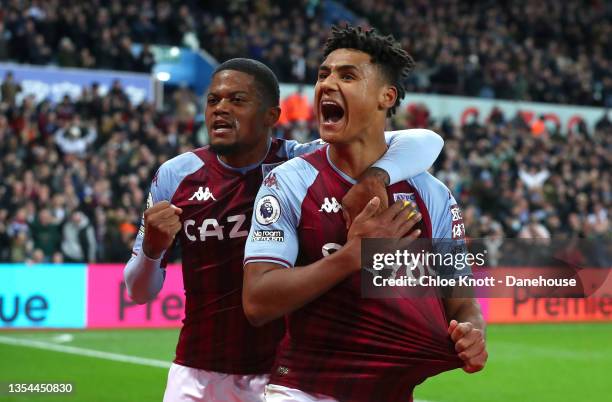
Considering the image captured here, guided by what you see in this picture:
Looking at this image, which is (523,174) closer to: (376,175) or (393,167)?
(393,167)

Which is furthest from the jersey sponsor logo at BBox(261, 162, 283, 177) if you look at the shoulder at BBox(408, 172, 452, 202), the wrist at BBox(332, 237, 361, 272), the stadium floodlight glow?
the stadium floodlight glow

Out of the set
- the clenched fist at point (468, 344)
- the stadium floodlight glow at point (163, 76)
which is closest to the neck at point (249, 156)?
the clenched fist at point (468, 344)

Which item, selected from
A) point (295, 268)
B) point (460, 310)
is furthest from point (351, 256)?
point (460, 310)

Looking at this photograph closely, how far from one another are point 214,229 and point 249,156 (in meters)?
0.40

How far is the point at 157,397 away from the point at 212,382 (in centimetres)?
570

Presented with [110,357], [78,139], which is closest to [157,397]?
[110,357]

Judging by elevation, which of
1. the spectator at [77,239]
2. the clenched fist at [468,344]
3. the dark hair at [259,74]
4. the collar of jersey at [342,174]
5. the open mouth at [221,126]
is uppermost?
the spectator at [77,239]

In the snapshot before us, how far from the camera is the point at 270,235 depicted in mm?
3693

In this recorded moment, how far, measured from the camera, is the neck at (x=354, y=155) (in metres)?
3.94

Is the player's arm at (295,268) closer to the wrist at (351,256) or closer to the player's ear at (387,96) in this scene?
the wrist at (351,256)

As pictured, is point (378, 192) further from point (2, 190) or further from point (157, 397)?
point (2, 190)

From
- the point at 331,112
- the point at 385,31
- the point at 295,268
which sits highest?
the point at 385,31

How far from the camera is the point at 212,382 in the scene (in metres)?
4.88

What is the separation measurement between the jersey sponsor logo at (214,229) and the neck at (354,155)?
1.02m
